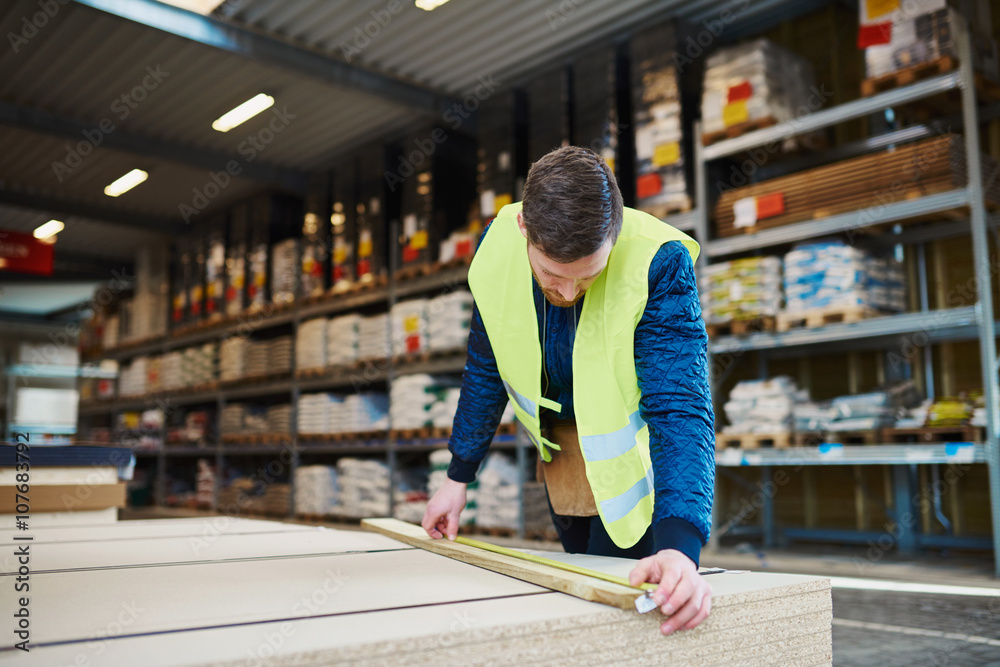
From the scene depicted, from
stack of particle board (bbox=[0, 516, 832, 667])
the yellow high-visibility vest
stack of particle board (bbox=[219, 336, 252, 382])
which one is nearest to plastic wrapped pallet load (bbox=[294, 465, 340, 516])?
stack of particle board (bbox=[219, 336, 252, 382])

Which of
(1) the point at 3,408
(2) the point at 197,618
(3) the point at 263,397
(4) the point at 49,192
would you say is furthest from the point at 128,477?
(1) the point at 3,408

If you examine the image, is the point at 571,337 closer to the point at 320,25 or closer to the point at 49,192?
the point at 320,25

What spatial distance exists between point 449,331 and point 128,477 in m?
4.84

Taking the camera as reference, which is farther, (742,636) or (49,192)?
(49,192)

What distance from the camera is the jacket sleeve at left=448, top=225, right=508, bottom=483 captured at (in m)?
2.26

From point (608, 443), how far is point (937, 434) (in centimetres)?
461

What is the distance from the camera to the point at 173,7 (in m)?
7.10

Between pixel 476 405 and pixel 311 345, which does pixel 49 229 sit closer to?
pixel 311 345

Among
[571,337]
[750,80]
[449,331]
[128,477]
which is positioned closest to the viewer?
[571,337]

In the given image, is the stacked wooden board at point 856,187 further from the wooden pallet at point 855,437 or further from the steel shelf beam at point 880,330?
the wooden pallet at point 855,437

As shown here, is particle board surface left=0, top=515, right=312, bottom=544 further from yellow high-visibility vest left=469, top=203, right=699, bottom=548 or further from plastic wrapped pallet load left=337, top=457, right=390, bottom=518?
plastic wrapped pallet load left=337, top=457, right=390, bottom=518

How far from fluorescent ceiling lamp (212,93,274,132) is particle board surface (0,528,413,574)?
24.5ft

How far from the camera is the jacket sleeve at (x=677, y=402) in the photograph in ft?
4.91

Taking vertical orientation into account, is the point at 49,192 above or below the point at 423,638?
above
